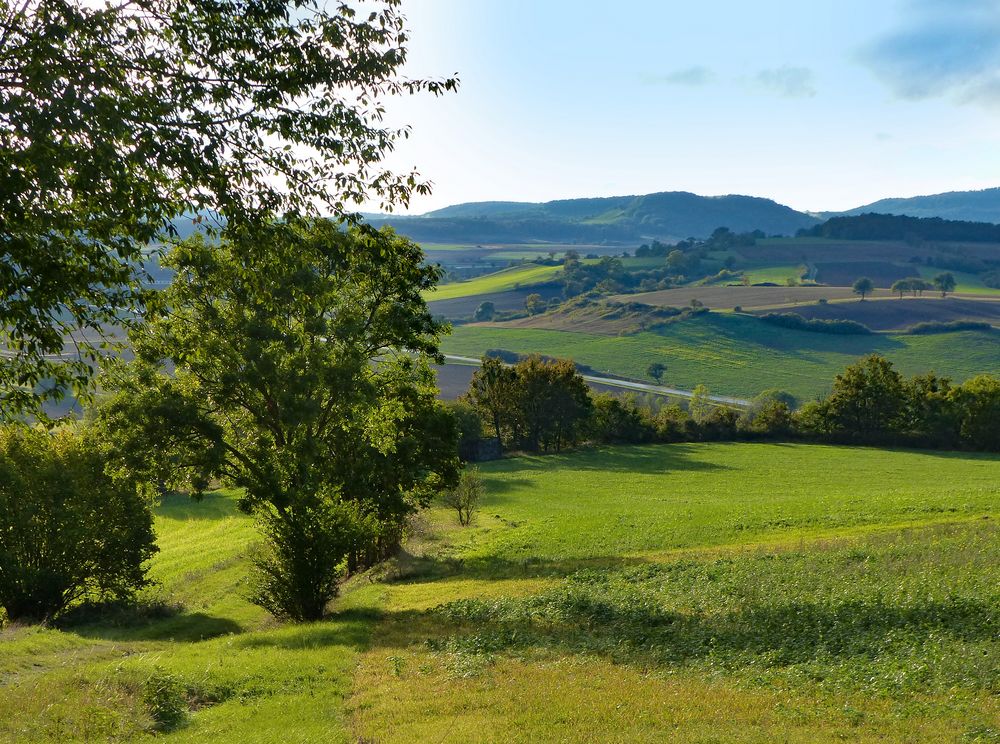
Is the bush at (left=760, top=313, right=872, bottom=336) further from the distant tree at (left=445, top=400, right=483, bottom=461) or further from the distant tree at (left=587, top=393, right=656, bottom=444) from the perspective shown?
the distant tree at (left=445, top=400, right=483, bottom=461)

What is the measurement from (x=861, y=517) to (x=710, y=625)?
29.7m

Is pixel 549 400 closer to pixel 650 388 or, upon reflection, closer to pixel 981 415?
pixel 981 415

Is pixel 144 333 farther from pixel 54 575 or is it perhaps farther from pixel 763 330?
pixel 763 330

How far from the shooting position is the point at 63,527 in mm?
33500

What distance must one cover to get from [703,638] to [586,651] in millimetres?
2831

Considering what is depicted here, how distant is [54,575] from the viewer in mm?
33531

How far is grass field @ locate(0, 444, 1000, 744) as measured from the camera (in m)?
14.4

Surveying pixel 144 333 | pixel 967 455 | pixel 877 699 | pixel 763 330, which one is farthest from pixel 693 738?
pixel 763 330

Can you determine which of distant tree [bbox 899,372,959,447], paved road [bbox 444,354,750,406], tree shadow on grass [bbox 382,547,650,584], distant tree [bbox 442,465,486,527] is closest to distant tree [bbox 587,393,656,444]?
distant tree [bbox 899,372,959,447]

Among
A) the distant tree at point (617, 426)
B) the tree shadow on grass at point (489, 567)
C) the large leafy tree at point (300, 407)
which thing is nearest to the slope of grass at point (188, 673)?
the large leafy tree at point (300, 407)

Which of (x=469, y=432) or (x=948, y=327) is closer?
(x=469, y=432)

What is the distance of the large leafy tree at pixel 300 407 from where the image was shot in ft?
95.5

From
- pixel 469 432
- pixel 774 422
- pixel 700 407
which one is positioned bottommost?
pixel 774 422

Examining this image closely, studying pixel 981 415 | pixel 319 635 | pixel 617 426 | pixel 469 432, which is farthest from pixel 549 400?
pixel 319 635
